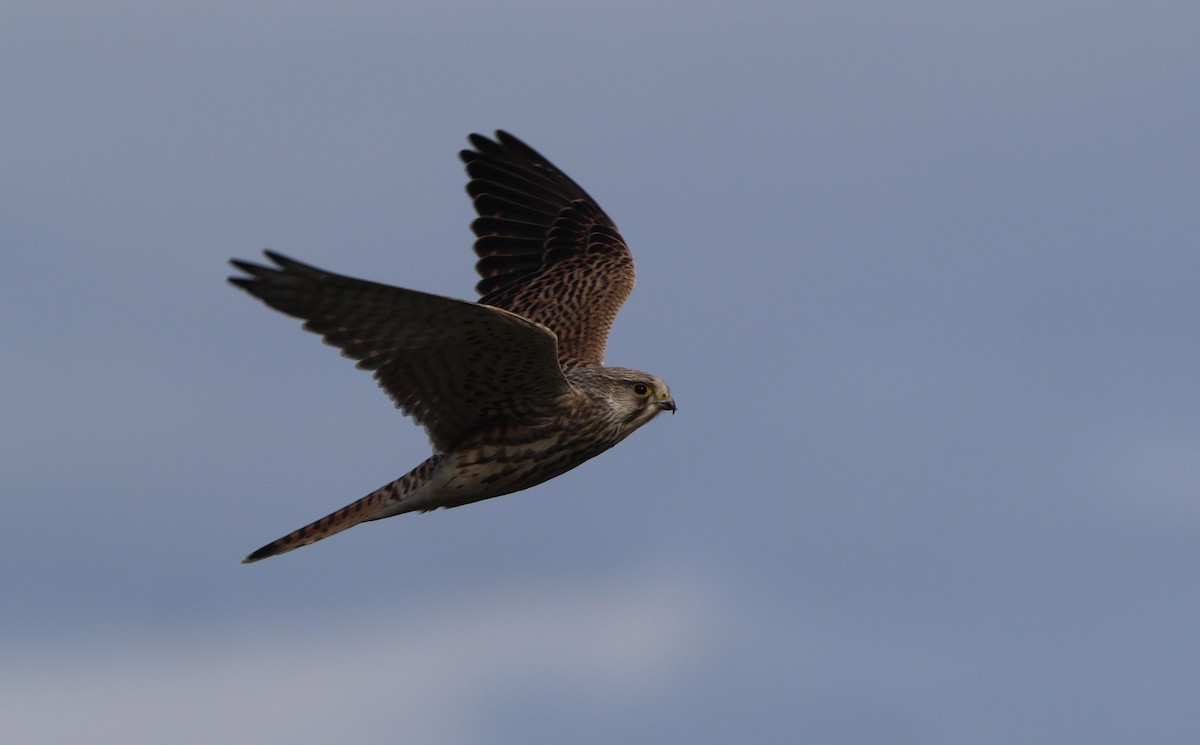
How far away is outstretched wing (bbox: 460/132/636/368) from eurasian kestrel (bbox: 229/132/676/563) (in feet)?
0.06

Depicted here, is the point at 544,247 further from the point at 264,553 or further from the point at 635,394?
the point at 264,553

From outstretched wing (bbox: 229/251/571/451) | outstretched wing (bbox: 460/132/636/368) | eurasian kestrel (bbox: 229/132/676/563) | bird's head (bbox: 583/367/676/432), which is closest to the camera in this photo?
outstretched wing (bbox: 229/251/571/451)

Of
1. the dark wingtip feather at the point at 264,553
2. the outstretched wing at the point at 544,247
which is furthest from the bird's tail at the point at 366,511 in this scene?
the outstretched wing at the point at 544,247

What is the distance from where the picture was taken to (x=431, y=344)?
10539 mm

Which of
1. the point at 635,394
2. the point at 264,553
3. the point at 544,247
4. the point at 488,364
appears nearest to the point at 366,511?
the point at 264,553

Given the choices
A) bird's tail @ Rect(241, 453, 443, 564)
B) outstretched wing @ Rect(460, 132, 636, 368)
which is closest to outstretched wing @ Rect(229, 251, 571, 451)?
bird's tail @ Rect(241, 453, 443, 564)

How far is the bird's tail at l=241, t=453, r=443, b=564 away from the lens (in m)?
11.3

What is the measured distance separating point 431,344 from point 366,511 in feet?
5.16

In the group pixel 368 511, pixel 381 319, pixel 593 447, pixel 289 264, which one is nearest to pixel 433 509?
pixel 368 511

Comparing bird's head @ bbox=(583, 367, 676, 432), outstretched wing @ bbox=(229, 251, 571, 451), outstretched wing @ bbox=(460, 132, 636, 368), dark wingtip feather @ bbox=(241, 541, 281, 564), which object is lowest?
dark wingtip feather @ bbox=(241, 541, 281, 564)

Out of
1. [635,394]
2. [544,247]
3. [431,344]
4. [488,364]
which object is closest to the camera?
[431,344]

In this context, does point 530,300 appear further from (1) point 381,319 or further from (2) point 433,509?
(1) point 381,319

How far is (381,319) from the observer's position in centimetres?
1018

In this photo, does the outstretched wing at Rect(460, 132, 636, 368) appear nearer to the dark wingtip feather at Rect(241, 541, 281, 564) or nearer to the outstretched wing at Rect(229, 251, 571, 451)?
the outstretched wing at Rect(229, 251, 571, 451)
